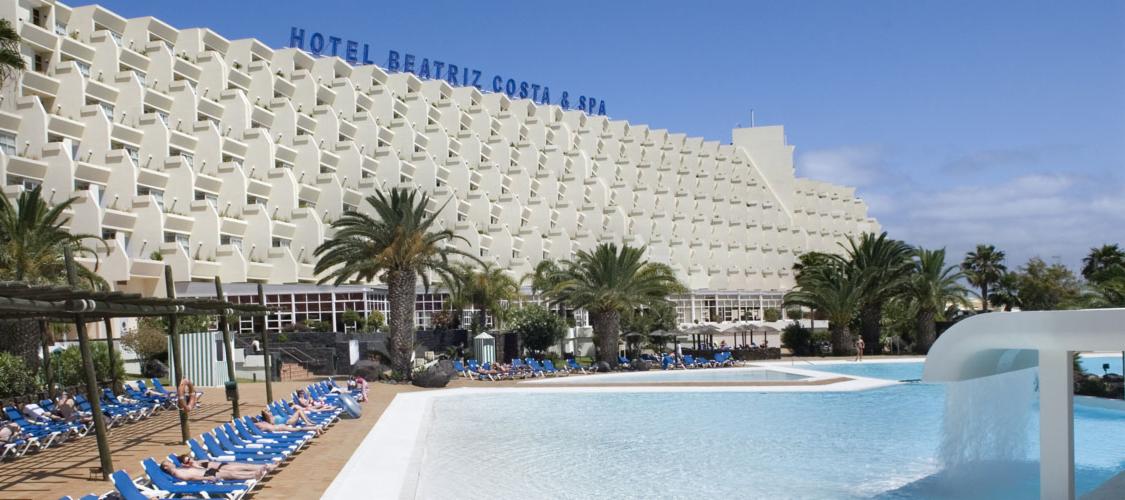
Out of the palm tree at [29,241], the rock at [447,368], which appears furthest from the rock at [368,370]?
the palm tree at [29,241]

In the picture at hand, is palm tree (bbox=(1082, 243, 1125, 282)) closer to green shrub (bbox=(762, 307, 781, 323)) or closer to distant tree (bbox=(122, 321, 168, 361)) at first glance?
green shrub (bbox=(762, 307, 781, 323))

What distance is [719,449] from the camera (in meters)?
16.9

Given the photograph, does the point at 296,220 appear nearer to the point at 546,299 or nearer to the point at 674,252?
the point at 546,299

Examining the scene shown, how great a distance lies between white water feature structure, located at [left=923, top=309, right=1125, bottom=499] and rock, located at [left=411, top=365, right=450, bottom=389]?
20.0 meters

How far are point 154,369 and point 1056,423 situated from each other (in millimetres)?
29600

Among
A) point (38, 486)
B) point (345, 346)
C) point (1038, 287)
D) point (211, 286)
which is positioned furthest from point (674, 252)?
point (38, 486)

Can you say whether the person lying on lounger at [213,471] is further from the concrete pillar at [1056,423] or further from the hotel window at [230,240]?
the hotel window at [230,240]

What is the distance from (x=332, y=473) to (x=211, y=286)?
118 feet

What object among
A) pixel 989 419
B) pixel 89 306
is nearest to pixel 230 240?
pixel 89 306

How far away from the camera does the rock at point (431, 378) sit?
29016mm

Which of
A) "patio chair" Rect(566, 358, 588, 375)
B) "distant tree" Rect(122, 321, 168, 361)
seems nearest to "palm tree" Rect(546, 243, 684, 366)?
"patio chair" Rect(566, 358, 588, 375)

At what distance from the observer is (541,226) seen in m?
73.2

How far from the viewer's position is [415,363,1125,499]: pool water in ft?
41.6

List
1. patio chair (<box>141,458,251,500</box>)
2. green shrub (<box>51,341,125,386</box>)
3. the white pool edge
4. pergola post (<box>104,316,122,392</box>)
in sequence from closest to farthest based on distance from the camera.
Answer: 1. patio chair (<box>141,458,251,500</box>)
2. the white pool edge
3. pergola post (<box>104,316,122,392</box>)
4. green shrub (<box>51,341,125,386</box>)
